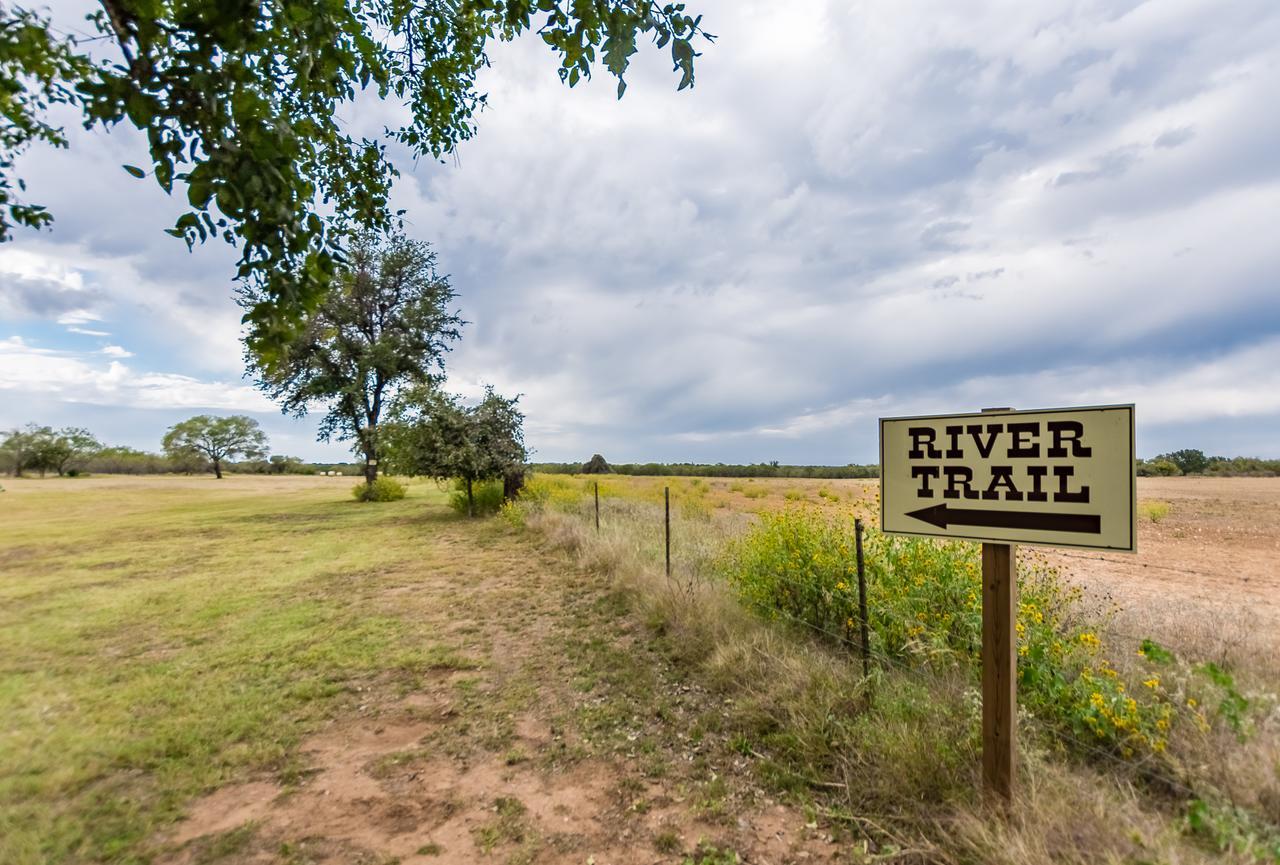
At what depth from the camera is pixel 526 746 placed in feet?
12.2

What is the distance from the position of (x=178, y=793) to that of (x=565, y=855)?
2446 mm

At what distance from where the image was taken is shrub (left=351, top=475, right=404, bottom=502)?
26.1 meters

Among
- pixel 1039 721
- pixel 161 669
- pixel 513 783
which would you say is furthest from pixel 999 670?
pixel 161 669

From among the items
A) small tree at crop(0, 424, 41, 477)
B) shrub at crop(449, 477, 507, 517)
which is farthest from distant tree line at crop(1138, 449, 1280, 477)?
small tree at crop(0, 424, 41, 477)

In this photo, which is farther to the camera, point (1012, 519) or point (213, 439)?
point (213, 439)

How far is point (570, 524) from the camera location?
39.9 feet

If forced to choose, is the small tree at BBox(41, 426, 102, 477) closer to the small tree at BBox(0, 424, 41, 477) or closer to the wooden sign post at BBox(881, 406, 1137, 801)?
the small tree at BBox(0, 424, 41, 477)

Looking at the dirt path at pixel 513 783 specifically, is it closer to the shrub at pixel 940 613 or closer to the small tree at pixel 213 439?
the shrub at pixel 940 613

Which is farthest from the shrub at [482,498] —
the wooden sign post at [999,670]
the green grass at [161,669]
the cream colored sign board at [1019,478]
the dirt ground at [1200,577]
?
the wooden sign post at [999,670]

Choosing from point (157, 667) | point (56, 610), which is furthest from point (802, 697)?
point (56, 610)

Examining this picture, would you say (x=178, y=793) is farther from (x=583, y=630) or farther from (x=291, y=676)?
(x=583, y=630)

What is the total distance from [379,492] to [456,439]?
37.5ft

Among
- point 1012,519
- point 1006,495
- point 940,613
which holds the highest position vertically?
point 1006,495

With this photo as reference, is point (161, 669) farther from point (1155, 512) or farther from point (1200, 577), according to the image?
point (1155, 512)
